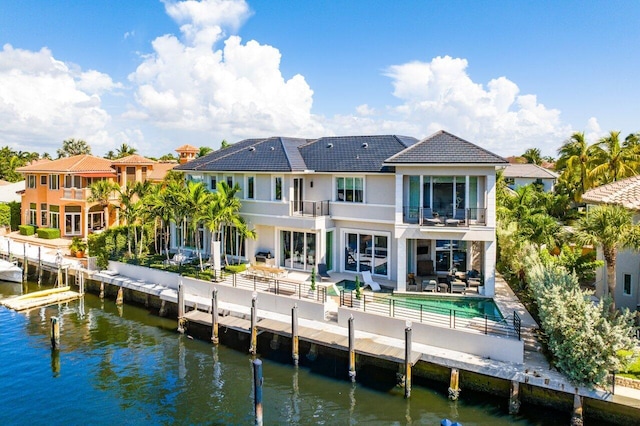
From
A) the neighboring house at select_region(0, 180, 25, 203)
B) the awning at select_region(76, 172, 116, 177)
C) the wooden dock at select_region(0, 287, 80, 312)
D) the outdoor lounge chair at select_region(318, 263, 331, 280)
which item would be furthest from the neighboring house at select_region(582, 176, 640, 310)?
the neighboring house at select_region(0, 180, 25, 203)

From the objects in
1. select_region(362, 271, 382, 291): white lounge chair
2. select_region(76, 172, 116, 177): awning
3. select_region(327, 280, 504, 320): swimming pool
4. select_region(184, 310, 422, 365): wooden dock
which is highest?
select_region(76, 172, 116, 177): awning

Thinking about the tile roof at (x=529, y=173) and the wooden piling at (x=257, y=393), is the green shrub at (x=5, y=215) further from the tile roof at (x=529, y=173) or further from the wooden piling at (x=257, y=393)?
the tile roof at (x=529, y=173)

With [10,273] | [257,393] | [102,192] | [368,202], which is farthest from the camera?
[102,192]

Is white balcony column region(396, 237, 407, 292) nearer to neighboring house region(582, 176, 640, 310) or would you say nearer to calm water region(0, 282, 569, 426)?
calm water region(0, 282, 569, 426)

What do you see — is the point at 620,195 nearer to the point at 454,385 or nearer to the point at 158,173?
the point at 454,385

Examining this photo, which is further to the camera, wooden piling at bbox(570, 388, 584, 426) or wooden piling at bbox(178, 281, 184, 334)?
wooden piling at bbox(178, 281, 184, 334)

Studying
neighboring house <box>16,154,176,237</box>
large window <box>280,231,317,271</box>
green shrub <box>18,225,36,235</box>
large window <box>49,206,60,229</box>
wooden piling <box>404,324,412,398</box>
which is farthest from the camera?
green shrub <box>18,225,36,235</box>

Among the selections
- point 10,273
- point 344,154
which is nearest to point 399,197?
point 344,154
